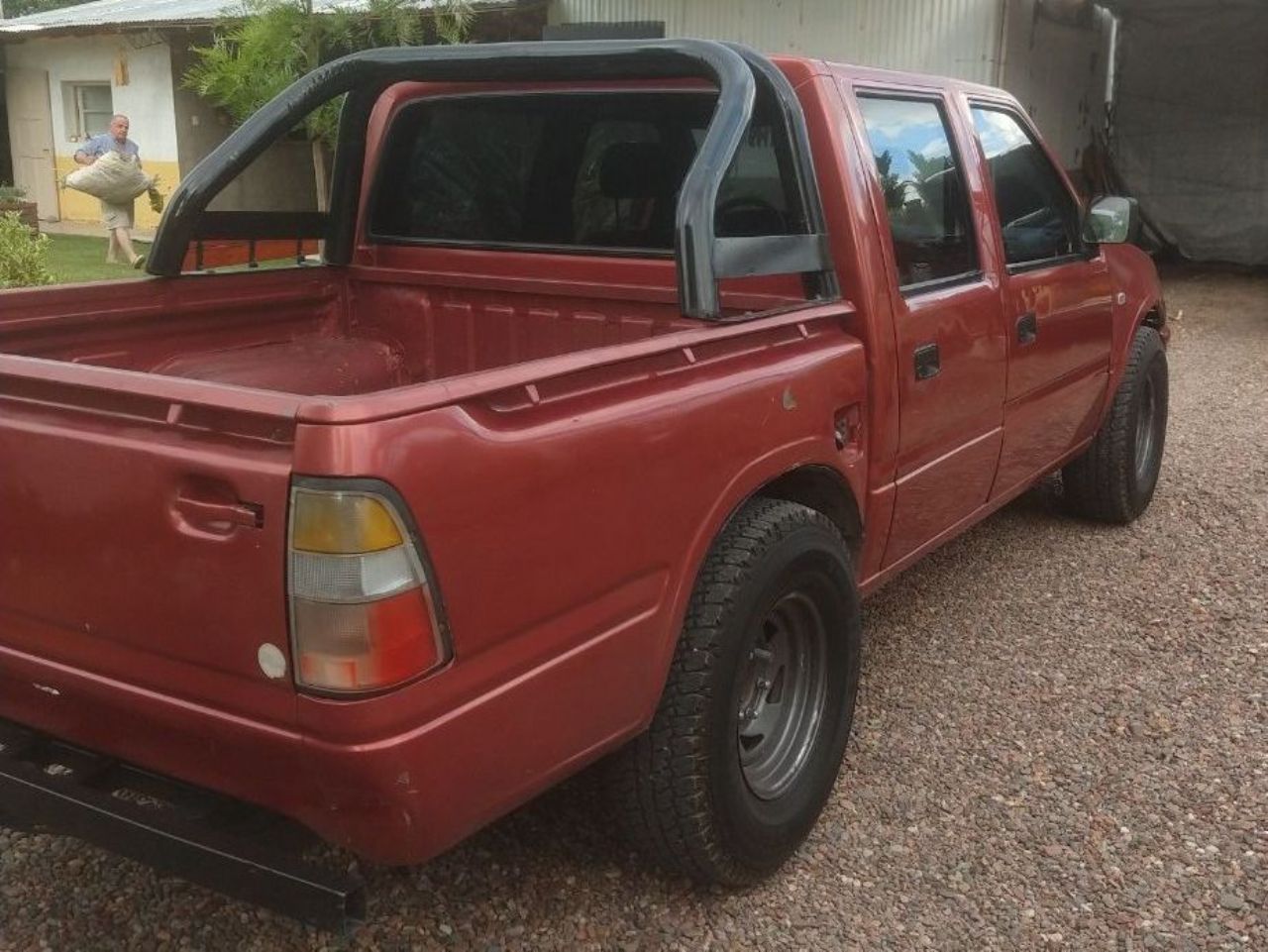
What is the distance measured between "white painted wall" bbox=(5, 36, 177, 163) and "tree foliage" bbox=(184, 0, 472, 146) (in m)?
5.08

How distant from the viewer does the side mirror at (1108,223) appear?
456 centimetres

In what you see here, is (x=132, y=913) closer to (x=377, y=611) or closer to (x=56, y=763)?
(x=56, y=763)

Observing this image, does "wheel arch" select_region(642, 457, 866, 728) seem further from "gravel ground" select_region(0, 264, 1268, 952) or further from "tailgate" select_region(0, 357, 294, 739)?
"tailgate" select_region(0, 357, 294, 739)

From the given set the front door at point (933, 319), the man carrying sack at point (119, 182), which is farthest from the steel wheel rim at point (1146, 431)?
the man carrying sack at point (119, 182)

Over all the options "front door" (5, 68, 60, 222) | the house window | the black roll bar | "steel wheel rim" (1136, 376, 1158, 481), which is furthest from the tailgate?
"front door" (5, 68, 60, 222)

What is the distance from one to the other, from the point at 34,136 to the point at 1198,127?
51.9ft

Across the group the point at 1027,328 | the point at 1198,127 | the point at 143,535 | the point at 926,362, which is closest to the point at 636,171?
the point at 926,362

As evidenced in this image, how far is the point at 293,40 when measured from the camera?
1023 cm

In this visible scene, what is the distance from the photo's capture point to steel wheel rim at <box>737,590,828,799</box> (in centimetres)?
286

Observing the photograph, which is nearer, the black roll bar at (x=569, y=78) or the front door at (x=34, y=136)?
the black roll bar at (x=569, y=78)

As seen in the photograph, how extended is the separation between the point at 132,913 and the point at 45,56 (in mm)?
17709

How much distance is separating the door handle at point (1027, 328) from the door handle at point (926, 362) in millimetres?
673

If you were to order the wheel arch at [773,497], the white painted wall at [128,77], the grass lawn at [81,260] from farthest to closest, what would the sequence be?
the white painted wall at [128,77] < the grass lawn at [81,260] < the wheel arch at [773,497]

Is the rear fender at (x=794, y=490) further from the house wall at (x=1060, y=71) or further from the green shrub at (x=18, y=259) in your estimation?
the house wall at (x=1060, y=71)
